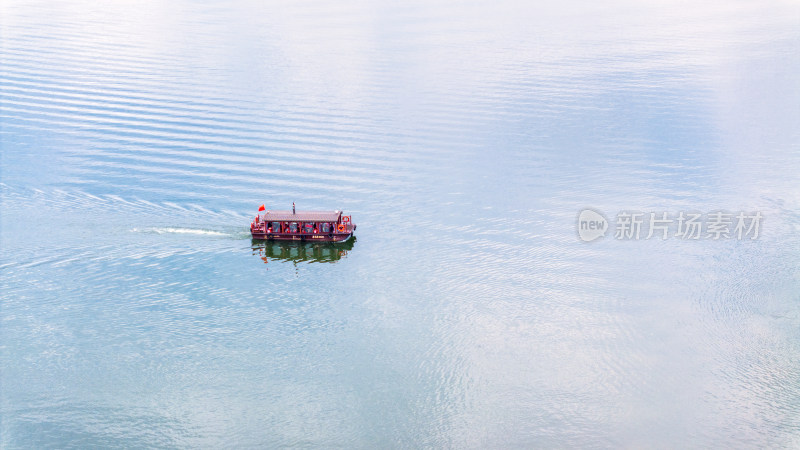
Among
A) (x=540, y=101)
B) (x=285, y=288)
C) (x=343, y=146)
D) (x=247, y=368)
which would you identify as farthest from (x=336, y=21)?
(x=247, y=368)

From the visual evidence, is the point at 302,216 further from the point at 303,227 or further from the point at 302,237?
the point at 302,237

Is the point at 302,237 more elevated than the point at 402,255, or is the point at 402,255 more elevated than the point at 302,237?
the point at 302,237

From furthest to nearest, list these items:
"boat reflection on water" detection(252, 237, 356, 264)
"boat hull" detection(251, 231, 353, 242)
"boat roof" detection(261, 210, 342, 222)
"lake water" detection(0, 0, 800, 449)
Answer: "boat roof" detection(261, 210, 342, 222) < "boat hull" detection(251, 231, 353, 242) < "boat reflection on water" detection(252, 237, 356, 264) < "lake water" detection(0, 0, 800, 449)

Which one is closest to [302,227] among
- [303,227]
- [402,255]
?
[303,227]

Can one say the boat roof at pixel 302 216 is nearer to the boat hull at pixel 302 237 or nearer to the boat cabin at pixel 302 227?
the boat cabin at pixel 302 227

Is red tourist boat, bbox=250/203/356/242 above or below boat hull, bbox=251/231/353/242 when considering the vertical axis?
above
